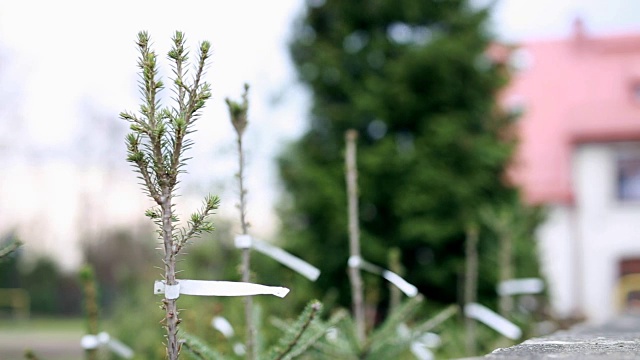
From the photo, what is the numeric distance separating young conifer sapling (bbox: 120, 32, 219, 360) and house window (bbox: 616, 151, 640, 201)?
17.6 meters

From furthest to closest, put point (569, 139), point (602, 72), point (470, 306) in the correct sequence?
point (602, 72), point (569, 139), point (470, 306)

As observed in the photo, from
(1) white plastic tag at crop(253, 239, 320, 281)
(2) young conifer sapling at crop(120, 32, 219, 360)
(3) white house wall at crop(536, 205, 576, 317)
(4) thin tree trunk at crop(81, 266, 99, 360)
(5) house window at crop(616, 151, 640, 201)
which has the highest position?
(5) house window at crop(616, 151, 640, 201)

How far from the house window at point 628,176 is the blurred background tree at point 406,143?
6868mm

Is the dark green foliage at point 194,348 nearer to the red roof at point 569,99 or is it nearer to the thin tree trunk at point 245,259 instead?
the thin tree trunk at point 245,259

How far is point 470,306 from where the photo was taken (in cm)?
512

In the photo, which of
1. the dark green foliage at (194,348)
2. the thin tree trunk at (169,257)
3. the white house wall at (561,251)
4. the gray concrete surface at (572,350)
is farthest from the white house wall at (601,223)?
the thin tree trunk at (169,257)

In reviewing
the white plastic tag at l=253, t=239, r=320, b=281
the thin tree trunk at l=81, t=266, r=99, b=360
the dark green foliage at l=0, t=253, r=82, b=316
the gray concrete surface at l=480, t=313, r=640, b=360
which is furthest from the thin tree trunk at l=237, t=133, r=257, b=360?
the dark green foliage at l=0, t=253, r=82, b=316

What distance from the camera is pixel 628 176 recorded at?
1819 centimetres

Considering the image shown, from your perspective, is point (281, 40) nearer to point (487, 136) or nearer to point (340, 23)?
point (340, 23)

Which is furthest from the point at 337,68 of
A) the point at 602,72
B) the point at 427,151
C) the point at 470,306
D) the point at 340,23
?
the point at 602,72

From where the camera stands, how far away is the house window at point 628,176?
18.0 metres

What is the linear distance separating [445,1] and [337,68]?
5.56 ft

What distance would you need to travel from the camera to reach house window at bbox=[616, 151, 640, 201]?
59.1 ft

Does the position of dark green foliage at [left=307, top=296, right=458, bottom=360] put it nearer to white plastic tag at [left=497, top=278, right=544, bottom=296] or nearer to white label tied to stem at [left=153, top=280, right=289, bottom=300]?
white label tied to stem at [left=153, top=280, right=289, bottom=300]
